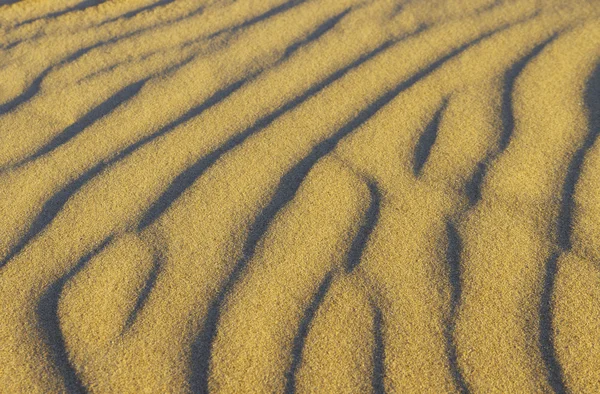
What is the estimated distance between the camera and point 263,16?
2.20 metres

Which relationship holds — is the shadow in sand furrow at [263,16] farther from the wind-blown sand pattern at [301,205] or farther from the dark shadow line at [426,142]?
the dark shadow line at [426,142]

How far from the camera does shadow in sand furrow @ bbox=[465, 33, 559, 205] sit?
147cm

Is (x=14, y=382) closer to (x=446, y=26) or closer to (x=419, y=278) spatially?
(x=419, y=278)

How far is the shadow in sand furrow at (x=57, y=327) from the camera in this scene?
1.11m

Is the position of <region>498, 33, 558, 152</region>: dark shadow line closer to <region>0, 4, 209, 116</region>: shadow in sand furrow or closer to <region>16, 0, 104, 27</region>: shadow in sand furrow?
<region>0, 4, 209, 116</region>: shadow in sand furrow

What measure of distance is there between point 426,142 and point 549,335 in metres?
0.61

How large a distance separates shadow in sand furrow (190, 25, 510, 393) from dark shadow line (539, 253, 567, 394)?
600 mm

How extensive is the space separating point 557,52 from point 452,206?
34.2 inches

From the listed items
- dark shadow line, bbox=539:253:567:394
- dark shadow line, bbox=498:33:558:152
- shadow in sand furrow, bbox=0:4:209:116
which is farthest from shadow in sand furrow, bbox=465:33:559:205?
shadow in sand furrow, bbox=0:4:209:116

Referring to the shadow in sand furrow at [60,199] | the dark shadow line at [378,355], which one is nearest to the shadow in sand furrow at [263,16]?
the shadow in sand furrow at [60,199]

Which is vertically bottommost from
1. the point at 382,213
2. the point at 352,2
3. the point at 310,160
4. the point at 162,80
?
the point at 382,213

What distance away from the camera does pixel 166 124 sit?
169 cm

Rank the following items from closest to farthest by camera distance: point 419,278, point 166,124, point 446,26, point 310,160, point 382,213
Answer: point 419,278
point 382,213
point 310,160
point 166,124
point 446,26

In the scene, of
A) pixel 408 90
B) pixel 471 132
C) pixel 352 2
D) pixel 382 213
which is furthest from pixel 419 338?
pixel 352 2
